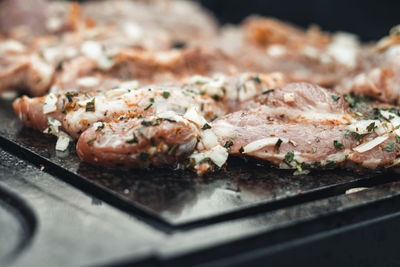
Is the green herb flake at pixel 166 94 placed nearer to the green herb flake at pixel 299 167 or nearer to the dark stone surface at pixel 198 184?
the dark stone surface at pixel 198 184

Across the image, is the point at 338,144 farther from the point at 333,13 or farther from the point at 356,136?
the point at 333,13

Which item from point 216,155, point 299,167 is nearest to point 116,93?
point 216,155

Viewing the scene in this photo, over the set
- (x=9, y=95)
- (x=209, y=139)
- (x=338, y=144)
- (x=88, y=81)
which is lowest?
(x=9, y=95)

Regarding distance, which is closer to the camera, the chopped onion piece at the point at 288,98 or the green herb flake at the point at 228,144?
the green herb flake at the point at 228,144

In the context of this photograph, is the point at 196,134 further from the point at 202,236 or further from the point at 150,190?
the point at 202,236

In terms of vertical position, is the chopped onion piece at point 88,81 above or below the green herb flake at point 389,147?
below

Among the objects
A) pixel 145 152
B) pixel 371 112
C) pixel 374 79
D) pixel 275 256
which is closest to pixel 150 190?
pixel 145 152

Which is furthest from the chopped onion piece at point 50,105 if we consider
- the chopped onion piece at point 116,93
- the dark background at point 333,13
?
the dark background at point 333,13
